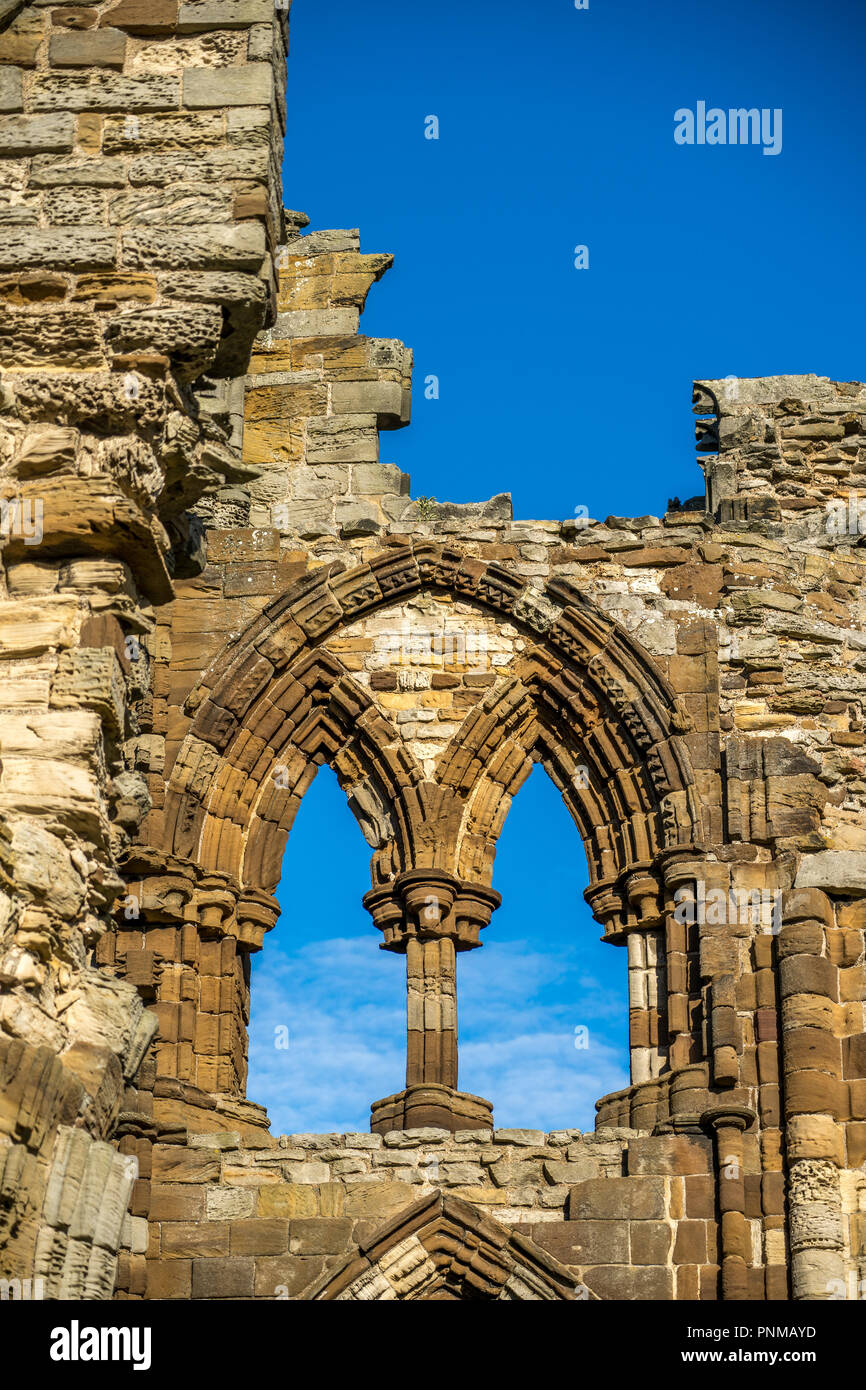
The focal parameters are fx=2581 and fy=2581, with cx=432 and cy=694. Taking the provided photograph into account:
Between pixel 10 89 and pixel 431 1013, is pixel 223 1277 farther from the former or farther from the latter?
pixel 10 89

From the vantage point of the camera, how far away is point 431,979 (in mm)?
15422

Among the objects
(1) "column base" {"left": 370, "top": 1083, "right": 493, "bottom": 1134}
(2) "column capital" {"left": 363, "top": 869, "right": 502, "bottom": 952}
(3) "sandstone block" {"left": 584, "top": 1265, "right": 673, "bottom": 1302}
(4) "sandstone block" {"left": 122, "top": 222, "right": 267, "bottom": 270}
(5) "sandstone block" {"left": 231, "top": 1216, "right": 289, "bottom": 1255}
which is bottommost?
(3) "sandstone block" {"left": 584, "top": 1265, "right": 673, "bottom": 1302}

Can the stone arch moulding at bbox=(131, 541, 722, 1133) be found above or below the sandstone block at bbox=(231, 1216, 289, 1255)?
above

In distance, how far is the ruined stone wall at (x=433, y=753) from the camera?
990 centimetres

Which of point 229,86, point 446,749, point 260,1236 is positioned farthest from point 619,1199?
point 229,86

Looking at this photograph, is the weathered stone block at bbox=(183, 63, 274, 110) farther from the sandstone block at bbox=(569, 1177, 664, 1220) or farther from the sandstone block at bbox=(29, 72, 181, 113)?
the sandstone block at bbox=(569, 1177, 664, 1220)

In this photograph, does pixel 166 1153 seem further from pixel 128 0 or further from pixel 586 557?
pixel 128 0

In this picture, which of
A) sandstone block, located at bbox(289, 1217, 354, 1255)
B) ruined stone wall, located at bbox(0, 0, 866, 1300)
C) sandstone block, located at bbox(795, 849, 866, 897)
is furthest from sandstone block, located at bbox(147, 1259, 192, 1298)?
sandstone block, located at bbox(795, 849, 866, 897)

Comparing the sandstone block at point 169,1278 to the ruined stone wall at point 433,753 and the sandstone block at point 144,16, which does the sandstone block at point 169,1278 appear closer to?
the ruined stone wall at point 433,753

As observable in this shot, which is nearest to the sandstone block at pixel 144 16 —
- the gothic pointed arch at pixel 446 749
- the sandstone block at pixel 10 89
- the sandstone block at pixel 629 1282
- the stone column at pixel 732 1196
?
the sandstone block at pixel 10 89

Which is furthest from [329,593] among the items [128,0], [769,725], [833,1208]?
[128,0]

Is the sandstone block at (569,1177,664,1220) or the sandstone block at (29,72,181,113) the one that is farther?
the sandstone block at (569,1177,664,1220)

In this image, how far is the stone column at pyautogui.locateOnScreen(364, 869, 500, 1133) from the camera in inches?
592

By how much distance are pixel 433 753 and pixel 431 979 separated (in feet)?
4.84
